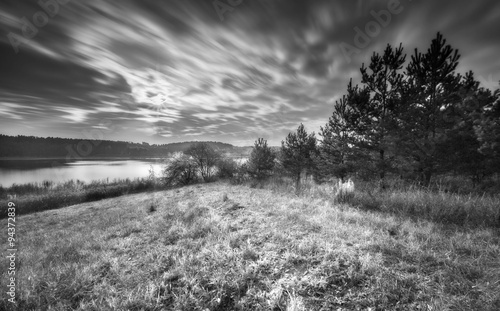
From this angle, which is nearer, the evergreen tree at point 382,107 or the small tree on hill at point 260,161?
the evergreen tree at point 382,107

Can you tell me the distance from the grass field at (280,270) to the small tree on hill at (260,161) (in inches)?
737

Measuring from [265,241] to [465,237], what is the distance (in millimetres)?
4461

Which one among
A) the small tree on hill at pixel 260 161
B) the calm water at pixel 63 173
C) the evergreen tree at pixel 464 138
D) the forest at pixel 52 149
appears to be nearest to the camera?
the evergreen tree at pixel 464 138

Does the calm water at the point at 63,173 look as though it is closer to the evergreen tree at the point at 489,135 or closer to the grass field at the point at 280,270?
the grass field at the point at 280,270

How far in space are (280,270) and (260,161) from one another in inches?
815

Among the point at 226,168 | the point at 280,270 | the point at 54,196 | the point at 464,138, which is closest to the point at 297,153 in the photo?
the point at 226,168

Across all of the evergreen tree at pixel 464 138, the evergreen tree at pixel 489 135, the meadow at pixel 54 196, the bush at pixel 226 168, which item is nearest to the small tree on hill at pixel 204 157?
the bush at pixel 226 168

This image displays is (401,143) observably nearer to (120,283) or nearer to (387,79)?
(387,79)

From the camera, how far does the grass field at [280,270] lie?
2.39 metres

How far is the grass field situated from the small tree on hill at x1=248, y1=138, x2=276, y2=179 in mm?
18715

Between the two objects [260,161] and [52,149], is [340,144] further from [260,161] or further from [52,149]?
[52,149]

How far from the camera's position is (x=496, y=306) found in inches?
81.6

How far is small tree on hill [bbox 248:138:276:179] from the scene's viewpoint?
2370cm

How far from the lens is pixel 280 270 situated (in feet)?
9.95
